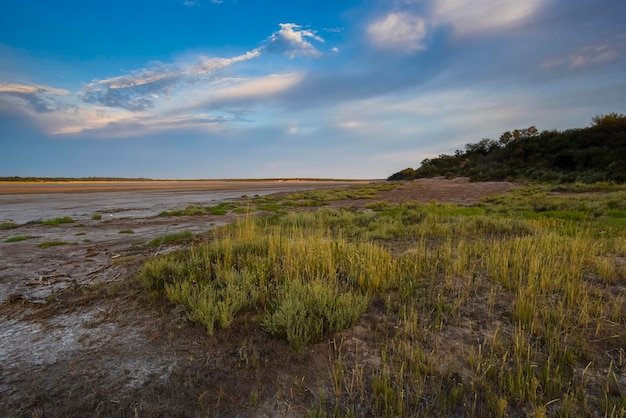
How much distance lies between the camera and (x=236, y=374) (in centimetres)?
368

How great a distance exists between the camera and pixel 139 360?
3949mm

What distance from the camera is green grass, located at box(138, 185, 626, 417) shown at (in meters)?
3.19

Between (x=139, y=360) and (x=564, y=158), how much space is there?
171 ft

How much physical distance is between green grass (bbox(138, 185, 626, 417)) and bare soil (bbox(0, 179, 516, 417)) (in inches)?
7.0

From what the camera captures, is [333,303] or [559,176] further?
[559,176]

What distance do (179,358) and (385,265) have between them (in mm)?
3587

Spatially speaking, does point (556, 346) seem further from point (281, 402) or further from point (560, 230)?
point (560, 230)

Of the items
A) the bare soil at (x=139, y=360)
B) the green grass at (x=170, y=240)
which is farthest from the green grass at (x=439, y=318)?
the green grass at (x=170, y=240)

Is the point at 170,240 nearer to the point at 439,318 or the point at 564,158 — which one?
the point at 439,318

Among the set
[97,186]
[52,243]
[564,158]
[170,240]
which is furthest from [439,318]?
[97,186]

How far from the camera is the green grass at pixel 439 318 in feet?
10.5

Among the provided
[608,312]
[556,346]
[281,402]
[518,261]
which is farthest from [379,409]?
[518,261]

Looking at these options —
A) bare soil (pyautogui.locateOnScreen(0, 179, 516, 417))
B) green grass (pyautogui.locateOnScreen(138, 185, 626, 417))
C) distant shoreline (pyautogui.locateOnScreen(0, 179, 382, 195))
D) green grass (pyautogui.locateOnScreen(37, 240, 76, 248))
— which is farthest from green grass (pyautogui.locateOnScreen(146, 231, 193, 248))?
distant shoreline (pyautogui.locateOnScreen(0, 179, 382, 195))

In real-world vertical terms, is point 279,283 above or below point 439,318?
above
